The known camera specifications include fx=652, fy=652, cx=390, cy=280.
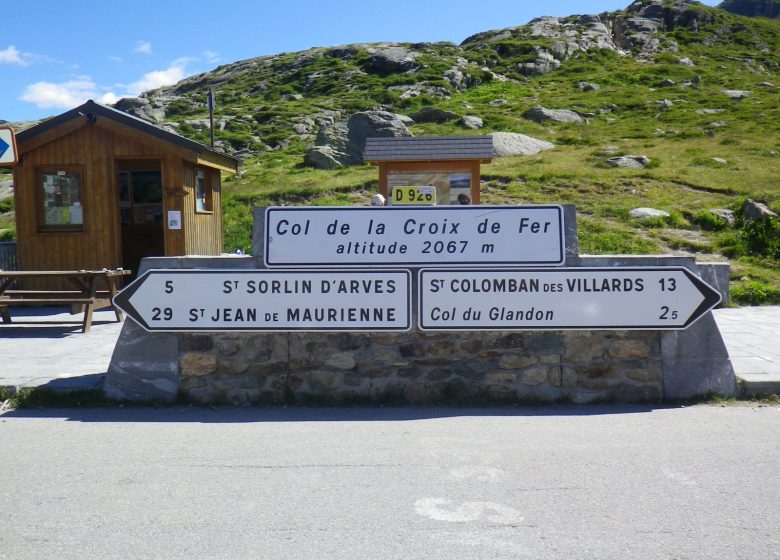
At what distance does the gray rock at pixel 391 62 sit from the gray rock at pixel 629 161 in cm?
4909

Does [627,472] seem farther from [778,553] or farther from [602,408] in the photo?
[602,408]

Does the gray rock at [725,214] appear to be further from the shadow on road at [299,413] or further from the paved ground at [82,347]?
the shadow on road at [299,413]

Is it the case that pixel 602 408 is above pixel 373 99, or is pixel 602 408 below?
below

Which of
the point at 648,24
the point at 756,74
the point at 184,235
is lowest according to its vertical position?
the point at 184,235

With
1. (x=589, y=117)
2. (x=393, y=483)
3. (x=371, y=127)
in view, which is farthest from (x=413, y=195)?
(x=589, y=117)

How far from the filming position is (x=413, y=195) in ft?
41.2

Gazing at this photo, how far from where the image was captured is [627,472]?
14.2ft

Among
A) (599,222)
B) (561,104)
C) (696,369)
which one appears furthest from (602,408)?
(561,104)

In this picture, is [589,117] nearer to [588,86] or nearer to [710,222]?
[588,86]

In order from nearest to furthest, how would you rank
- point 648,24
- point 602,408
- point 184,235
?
point 602,408 → point 184,235 → point 648,24

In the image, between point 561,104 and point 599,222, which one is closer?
point 599,222

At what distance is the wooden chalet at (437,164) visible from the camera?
12.5 meters

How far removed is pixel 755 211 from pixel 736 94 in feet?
128

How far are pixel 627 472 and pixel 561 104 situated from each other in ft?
160
